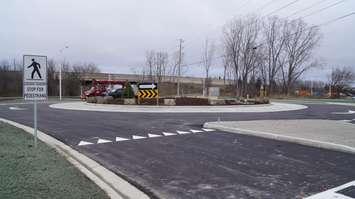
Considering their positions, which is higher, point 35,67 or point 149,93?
point 35,67

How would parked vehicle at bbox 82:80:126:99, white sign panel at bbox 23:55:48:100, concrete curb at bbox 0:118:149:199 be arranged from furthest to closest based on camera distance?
1. parked vehicle at bbox 82:80:126:99
2. white sign panel at bbox 23:55:48:100
3. concrete curb at bbox 0:118:149:199

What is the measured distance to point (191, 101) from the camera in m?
31.5

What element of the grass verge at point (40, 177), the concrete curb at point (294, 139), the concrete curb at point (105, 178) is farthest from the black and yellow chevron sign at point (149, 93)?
the grass verge at point (40, 177)

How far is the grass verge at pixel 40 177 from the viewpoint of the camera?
5.53 metres

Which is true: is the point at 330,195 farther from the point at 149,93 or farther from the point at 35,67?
the point at 149,93

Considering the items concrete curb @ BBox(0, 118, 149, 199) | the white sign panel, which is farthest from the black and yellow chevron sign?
concrete curb @ BBox(0, 118, 149, 199)

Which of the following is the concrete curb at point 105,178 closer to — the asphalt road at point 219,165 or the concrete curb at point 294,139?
the asphalt road at point 219,165

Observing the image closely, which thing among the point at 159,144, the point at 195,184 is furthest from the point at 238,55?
the point at 195,184

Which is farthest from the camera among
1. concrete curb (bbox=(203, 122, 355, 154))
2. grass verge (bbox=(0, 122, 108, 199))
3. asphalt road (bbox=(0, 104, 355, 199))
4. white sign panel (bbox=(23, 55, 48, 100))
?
concrete curb (bbox=(203, 122, 355, 154))

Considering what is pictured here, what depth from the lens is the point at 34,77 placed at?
9.66 meters

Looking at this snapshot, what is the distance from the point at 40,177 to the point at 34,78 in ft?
12.9

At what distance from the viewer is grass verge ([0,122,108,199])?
5527mm

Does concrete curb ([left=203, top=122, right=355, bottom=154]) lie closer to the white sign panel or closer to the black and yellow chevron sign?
the white sign panel

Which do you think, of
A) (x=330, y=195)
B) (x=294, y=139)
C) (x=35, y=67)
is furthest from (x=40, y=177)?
(x=294, y=139)
